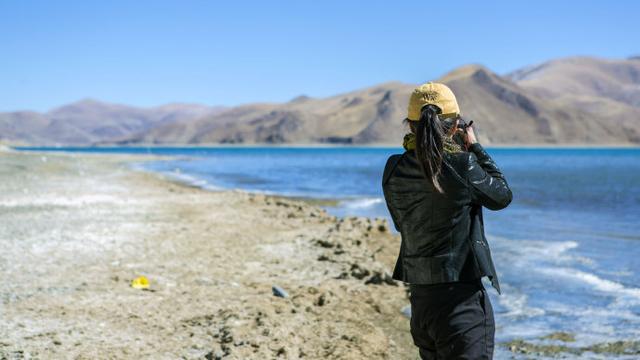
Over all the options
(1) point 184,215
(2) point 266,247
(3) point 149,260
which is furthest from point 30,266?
(1) point 184,215

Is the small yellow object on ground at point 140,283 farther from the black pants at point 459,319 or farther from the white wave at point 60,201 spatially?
the white wave at point 60,201

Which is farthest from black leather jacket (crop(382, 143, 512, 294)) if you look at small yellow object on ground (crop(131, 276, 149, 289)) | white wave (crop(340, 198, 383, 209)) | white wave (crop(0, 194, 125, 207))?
white wave (crop(340, 198, 383, 209))

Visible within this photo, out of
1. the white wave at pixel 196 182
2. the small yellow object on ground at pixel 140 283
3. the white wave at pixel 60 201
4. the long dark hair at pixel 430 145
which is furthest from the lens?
the white wave at pixel 196 182

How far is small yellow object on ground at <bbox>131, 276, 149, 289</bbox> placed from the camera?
7.71 meters

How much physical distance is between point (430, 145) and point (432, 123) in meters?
0.10

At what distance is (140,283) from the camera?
7.82 m

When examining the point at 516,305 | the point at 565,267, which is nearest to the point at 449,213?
the point at 516,305

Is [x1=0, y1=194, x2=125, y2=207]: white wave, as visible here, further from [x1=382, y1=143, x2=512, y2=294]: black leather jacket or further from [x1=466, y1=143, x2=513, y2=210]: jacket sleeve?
[x1=466, y1=143, x2=513, y2=210]: jacket sleeve

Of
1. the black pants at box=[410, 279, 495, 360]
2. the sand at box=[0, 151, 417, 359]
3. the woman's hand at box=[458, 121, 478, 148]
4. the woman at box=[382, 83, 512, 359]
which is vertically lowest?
the sand at box=[0, 151, 417, 359]

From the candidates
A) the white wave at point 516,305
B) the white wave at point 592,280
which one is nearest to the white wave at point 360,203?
the white wave at point 592,280

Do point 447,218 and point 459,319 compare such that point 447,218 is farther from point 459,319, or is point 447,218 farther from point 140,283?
point 140,283

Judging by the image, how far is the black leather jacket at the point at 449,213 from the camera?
2.74 meters

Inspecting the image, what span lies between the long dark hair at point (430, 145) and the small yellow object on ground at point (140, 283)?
5707 mm

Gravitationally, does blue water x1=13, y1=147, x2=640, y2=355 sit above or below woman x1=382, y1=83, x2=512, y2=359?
below
